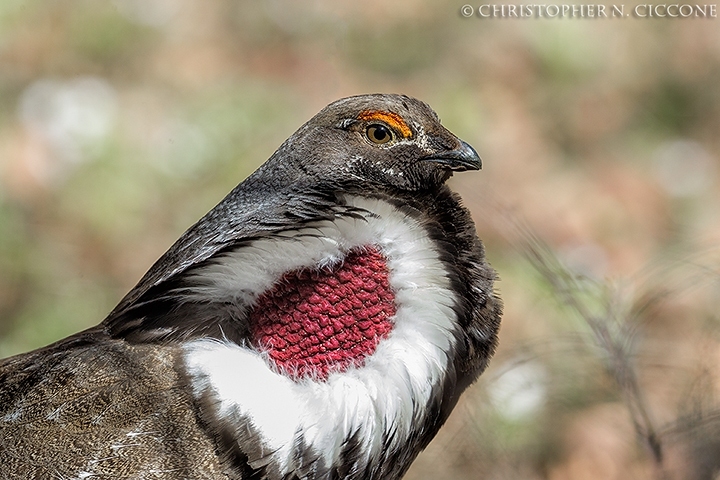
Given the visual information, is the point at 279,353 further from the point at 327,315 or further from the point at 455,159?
Answer: the point at 455,159

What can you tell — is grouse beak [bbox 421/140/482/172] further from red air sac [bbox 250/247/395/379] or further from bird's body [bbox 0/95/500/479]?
red air sac [bbox 250/247/395/379]

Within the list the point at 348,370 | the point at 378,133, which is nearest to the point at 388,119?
the point at 378,133

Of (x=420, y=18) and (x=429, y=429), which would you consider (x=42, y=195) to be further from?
(x=429, y=429)

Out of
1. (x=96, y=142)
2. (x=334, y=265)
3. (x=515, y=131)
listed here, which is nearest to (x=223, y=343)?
(x=334, y=265)

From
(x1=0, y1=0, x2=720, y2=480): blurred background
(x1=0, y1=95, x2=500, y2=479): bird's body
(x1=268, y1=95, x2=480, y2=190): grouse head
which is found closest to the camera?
(x1=0, y1=95, x2=500, y2=479): bird's body

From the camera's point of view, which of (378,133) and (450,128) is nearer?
(378,133)

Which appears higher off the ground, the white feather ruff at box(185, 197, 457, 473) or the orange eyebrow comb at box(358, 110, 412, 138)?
the orange eyebrow comb at box(358, 110, 412, 138)

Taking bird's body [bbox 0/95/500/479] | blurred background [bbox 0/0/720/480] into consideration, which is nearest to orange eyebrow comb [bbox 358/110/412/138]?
bird's body [bbox 0/95/500/479]
